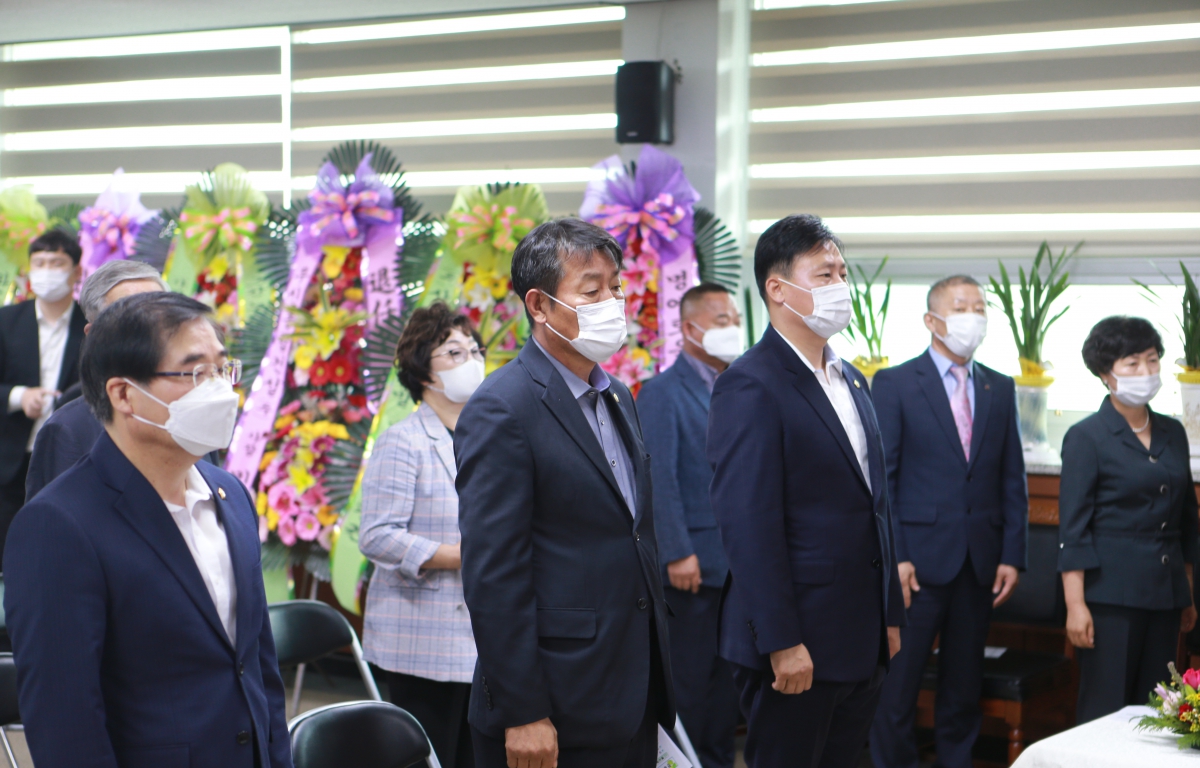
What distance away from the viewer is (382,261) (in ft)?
14.3

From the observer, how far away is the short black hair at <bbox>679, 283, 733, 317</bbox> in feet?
12.6

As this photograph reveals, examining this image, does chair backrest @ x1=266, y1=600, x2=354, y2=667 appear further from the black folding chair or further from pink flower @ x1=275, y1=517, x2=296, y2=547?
pink flower @ x1=275, y1=517, x2=296, y2=547

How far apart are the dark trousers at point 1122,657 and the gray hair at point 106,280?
2.92 metres

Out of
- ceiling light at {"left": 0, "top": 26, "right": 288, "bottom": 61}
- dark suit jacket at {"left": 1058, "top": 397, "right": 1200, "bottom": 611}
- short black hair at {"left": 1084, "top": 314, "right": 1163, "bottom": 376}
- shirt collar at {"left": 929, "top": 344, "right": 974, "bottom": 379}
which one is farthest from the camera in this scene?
ceiling light at {"left": 0, "top": 26, "right": 288, "bottom": 61}

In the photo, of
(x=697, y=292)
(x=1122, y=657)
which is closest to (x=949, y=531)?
(x=1122, y=657)

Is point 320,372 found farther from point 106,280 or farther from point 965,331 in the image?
point 965,331

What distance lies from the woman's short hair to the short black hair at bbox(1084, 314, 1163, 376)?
1991mm

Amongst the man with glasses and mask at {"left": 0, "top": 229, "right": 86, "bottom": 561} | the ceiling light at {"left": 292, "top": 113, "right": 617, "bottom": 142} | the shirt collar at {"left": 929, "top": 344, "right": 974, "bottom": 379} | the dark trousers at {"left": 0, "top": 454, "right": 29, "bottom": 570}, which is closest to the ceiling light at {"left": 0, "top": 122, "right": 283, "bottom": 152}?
the ceiling light at {"left": 292, "top": 113, "right": 617, "bottom": 142}

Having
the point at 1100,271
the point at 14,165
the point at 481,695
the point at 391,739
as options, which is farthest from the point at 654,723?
the point at 14,165

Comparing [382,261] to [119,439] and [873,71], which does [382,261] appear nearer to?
[873,71]

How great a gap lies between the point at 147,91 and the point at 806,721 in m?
5.88

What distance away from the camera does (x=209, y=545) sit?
5.42 ft

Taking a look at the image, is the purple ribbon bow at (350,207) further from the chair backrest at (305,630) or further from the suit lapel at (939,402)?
the suit lapel at (939,402)

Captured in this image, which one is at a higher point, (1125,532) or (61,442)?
(61,442)
